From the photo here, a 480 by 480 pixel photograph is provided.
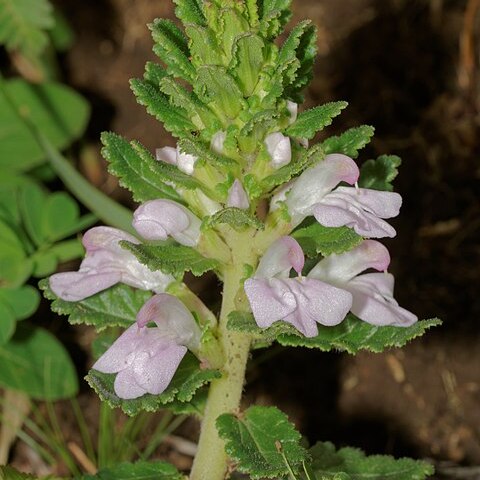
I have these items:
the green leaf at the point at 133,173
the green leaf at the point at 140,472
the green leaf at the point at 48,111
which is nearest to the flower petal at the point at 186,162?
the green leaf at the point at 133,173

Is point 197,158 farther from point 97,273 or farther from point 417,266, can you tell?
point 417,266

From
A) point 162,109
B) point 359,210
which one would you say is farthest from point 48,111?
point 359,210

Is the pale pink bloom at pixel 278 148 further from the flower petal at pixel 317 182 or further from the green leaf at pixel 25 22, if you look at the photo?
the green leaf at pixel 25 22

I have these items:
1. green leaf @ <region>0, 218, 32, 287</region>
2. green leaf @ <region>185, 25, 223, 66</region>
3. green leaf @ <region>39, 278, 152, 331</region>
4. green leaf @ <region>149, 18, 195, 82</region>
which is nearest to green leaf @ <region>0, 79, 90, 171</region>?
green leaf @ <region>0, 218, 32, 287</region>

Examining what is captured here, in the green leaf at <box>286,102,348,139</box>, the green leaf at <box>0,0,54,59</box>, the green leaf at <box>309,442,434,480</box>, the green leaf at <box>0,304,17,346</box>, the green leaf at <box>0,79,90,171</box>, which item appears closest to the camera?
the green leaf at <box>286,102,348,139</box>

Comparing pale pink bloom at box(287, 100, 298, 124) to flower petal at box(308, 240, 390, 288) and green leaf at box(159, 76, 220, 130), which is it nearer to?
green leaf at box(159, 76, 220, 130)

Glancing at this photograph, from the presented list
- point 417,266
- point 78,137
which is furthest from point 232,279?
point 78,137
